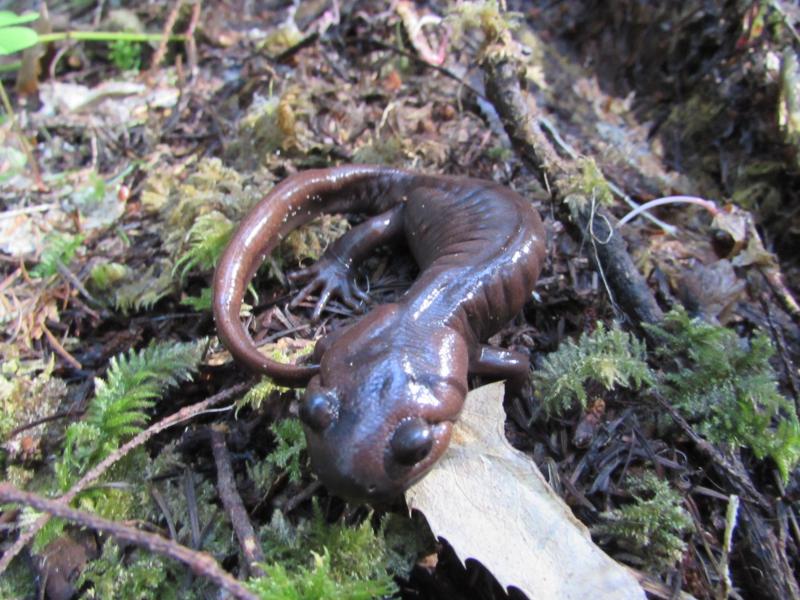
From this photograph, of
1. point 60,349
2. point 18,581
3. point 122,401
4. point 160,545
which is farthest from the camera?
point 60,349

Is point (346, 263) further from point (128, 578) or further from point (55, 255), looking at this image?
point (128, 578)

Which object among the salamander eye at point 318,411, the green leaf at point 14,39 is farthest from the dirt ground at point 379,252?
the green leaf at point 14,39

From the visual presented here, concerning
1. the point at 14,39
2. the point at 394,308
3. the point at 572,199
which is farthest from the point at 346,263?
the point at 14,39

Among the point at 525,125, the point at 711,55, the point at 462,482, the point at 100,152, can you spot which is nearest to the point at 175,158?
the point at 100,152

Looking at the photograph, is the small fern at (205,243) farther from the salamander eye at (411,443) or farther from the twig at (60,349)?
the salamander eye at (411,443)

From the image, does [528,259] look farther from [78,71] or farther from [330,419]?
[78,71]

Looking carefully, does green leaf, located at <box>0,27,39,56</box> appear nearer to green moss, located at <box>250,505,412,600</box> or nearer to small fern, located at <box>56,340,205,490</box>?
small fern, located at <box>56,340,205,490</box>
